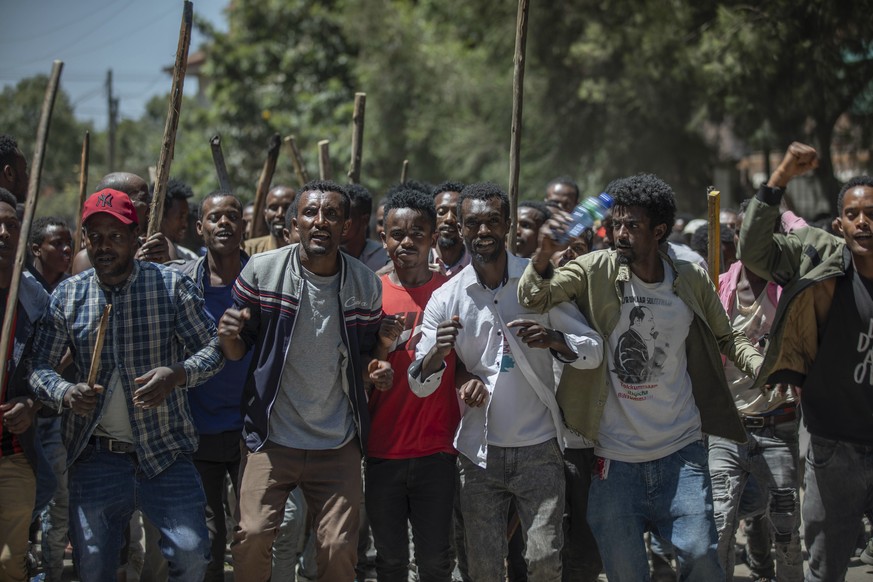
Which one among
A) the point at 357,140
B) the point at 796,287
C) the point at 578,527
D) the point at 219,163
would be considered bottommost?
the point at 578,527

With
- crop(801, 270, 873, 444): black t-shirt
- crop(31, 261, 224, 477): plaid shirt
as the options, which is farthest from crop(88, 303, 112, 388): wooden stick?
crop(801, 270, 873, 444): black t-shirt

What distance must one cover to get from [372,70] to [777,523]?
60.4ft

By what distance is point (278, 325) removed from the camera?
4898 mm

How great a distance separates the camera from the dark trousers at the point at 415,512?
5.15 metres

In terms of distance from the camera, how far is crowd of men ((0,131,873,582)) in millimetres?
4691

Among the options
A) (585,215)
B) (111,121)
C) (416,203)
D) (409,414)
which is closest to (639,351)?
(585,215)

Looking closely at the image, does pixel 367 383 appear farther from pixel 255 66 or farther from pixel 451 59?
pixel 255 66

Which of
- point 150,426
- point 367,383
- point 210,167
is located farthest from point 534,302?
point 210,167

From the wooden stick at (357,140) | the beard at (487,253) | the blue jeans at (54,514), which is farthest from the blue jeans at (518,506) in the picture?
the wooden stick at (357,140)

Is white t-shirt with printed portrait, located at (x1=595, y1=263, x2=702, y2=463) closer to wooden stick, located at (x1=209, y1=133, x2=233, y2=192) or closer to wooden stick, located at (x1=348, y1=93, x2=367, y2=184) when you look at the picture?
wooden stick, located at (x1=209, y1=133, x2=233, y2=192)

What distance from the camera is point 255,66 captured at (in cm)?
2489

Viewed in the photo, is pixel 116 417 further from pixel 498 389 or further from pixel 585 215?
pixel 585 215

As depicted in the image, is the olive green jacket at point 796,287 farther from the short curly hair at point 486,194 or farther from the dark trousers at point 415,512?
the dark trousers at point 415,512

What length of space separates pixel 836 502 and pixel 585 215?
1.85 m
